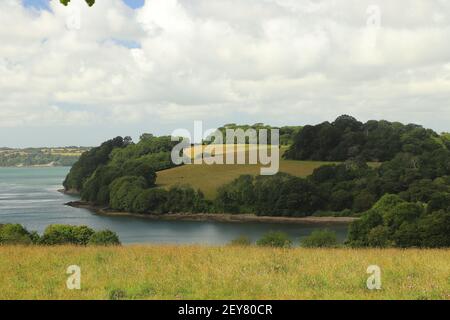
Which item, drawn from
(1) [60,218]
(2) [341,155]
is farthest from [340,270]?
(2) [341,155]

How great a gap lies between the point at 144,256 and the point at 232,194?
133361 mm

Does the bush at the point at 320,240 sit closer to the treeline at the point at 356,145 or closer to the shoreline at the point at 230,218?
the shoreline at the point at 230,218

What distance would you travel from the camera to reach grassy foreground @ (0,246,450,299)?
11.0 m

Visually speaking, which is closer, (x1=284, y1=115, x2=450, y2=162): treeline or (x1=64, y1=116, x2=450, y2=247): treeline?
(x1=64, y1=116, x2=450, y2=247): treeline

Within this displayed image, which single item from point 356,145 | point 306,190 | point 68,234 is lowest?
point 306,190

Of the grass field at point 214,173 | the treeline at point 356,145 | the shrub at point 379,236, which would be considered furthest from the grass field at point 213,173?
the shrub at point 379,236

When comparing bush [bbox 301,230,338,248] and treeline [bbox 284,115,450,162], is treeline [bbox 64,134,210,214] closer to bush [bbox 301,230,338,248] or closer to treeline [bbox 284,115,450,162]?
treeline [bbox 284,115,450,162]

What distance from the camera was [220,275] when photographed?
41.7 feet

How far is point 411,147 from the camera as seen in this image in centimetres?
18200

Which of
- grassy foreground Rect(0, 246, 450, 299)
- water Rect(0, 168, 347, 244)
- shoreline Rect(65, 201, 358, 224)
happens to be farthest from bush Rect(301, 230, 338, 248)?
shoreline Rect(65, 201, 358, 224)

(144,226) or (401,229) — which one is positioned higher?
(401,229)

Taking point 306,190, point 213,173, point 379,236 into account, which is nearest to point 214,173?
point 213,173

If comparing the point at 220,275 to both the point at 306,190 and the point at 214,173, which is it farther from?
the point at 214,173
